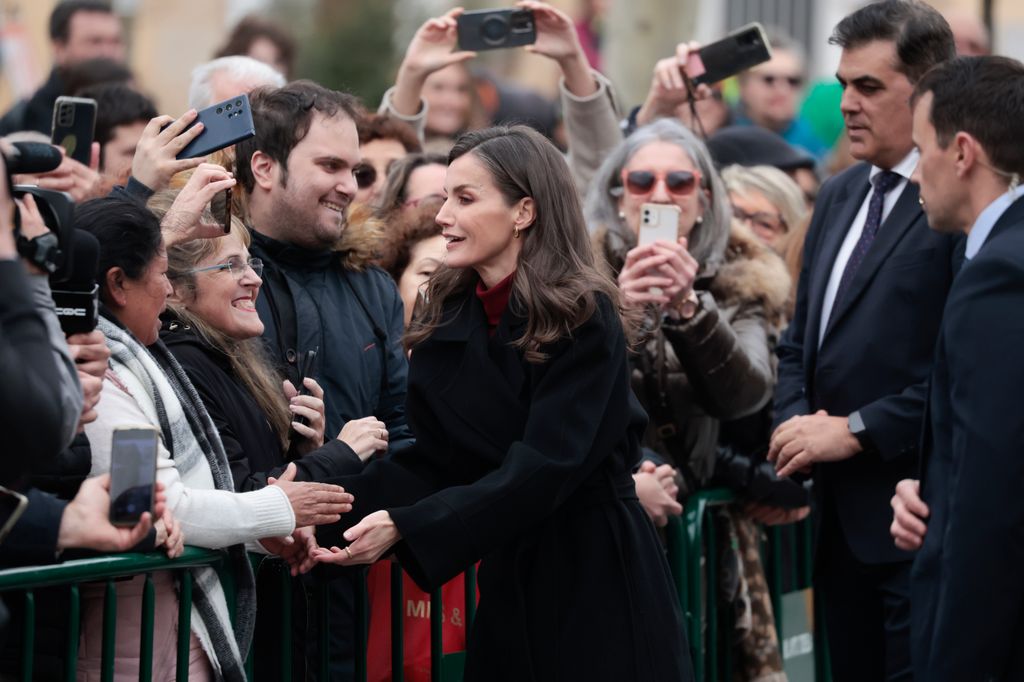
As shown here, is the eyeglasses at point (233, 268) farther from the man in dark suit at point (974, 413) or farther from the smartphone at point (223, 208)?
the man in dark suit at point (974, 413)

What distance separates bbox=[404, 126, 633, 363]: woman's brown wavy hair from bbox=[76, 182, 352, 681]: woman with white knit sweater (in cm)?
64

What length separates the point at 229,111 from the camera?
15.1 ft

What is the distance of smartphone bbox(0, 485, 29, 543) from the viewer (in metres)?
3.32

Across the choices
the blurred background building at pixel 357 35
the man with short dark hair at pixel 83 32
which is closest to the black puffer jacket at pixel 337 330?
the man with short dark hair at pixel 83 32

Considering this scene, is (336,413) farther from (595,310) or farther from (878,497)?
(878,497)

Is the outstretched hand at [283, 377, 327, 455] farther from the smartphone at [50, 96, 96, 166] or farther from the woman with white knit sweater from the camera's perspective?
the smartphone at [50, 96, 96, 166]

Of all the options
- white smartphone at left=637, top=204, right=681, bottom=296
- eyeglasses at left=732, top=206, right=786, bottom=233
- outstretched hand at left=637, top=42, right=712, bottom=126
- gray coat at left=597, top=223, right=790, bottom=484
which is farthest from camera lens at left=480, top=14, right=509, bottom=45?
white smartphone at left=637, top=204, right=681, bottom=296

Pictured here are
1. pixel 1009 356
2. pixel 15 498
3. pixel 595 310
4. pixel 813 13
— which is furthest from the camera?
pixel 813 13

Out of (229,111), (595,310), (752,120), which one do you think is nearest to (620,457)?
(595,310)

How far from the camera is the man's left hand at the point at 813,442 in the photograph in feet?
16.8

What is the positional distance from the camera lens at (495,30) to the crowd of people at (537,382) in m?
A: 0.90

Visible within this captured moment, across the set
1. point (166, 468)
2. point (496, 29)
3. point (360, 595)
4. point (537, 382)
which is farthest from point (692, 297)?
point (166, 468)

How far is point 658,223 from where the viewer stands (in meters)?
5.59

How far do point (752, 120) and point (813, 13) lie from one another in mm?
17203
